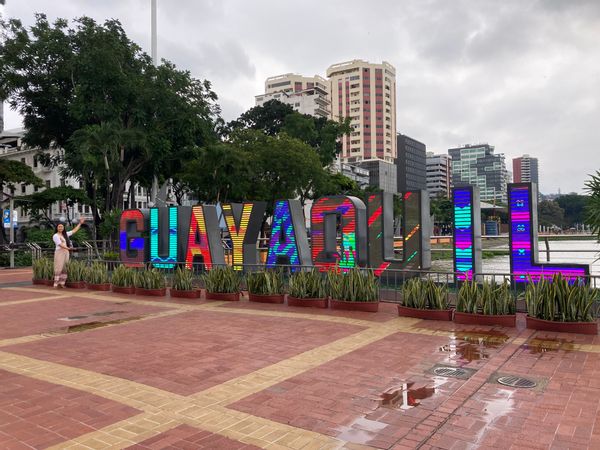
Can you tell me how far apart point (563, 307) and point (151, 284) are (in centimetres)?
1186

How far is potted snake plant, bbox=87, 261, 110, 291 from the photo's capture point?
17578mm

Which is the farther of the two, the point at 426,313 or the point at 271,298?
the point at 271,298

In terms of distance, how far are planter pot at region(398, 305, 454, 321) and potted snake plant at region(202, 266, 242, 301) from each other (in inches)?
209

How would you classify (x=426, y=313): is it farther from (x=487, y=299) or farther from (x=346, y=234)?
(x=346, y=234)

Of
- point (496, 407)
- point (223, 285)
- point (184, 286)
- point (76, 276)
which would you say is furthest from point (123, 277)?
point (496, 407)

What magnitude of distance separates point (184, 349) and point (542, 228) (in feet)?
451

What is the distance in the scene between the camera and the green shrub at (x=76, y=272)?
59.6 feet

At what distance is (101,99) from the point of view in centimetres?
3253

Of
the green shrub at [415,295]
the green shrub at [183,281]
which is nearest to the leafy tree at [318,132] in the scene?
the green shrub at [183,281]

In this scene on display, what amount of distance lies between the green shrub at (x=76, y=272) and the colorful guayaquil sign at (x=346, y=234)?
2.35 metres

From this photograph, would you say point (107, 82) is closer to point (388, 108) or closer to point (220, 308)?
point (220, 308)

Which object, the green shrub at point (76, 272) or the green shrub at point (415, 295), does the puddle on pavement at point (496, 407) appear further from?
the green shrub at point (76, 272)

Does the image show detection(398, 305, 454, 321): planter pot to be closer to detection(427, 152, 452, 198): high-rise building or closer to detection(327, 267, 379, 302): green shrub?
detection(327, 267, 379, 302): green shrub

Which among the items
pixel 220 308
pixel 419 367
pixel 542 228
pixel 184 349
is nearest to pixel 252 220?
pixel 220 308
